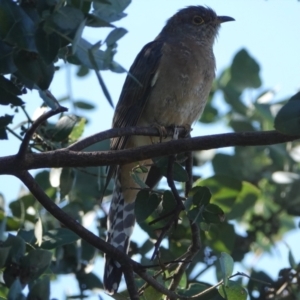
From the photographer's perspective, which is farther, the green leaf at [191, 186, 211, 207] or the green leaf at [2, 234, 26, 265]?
the green leaf at [191, 186, 211, 207]

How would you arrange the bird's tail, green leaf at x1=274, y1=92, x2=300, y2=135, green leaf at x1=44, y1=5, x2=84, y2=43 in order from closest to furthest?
green leaf at x1=44, y1=5, x2=84, y2=43 < green leaf at x1=274, y1=92, x2=300, y2=135 < the bird's tail

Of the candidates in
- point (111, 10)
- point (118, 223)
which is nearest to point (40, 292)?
point (111, 10)

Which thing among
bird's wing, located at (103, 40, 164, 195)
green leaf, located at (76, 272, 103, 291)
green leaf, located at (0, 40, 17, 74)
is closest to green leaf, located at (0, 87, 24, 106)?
green leaf, located at (0, 40, 17, 74)

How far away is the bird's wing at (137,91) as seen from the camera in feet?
18.0

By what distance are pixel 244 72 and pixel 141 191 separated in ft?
8.33

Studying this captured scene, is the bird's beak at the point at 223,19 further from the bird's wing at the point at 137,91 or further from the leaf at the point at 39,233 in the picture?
the leaf at the point at 39,233

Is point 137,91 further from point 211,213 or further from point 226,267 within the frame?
point 226,267

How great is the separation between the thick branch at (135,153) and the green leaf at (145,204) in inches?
10.7

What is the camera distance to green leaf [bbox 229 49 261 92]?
225 inches

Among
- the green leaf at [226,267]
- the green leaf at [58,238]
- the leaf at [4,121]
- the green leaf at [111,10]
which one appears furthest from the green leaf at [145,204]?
the green leaf at [111,10]

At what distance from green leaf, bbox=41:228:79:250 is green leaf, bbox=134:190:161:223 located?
1.15 feet

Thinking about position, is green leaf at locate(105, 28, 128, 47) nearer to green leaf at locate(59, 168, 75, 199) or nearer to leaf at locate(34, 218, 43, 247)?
leaf at locate(34, 218, 43, 247)

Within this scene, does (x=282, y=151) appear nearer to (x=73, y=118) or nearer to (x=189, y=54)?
(x=189, y=54)

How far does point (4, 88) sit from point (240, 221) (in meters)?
3.08
